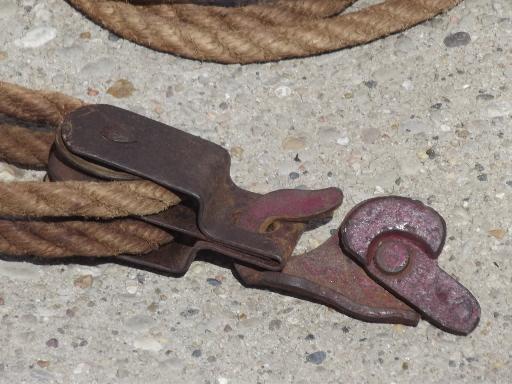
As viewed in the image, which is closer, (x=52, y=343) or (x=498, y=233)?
(x=52, y=343)

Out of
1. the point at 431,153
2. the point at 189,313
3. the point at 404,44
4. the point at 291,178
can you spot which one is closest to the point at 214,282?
the point at 189,313

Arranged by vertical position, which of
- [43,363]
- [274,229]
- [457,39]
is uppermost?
[457,39]

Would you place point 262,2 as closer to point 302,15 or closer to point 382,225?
point 302,15

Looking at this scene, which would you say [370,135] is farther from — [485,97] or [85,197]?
[85,197]

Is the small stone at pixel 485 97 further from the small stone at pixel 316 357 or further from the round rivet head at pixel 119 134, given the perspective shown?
the round rivet head at pixel 119 134

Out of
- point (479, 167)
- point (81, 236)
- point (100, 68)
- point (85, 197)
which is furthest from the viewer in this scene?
point (100, 68)

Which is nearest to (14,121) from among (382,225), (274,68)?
(274,68)

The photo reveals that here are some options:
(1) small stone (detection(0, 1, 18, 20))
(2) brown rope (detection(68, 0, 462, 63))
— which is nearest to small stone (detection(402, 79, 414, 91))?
(2) brown rope (detection(68, 0, 462, 63))
